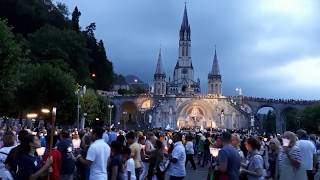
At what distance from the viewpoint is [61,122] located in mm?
49719

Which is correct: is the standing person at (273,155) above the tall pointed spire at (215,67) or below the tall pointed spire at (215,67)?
below

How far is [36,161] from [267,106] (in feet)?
370

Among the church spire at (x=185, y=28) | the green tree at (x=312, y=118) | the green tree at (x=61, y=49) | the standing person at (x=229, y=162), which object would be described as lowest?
the standing person at (x=229, y=162)

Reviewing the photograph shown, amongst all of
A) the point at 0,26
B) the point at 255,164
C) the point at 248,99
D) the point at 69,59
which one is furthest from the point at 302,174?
the point at 248,99

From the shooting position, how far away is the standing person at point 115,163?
957cm

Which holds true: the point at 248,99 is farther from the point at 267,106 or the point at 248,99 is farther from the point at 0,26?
the point at 0,26

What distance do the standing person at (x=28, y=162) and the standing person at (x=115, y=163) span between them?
1.64 m

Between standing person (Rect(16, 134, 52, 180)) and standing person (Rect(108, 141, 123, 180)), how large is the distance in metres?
1.64

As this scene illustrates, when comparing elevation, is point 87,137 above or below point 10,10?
below

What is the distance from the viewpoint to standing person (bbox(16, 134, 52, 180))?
311 inches

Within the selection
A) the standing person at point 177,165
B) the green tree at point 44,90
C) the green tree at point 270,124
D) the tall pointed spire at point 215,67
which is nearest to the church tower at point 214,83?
the tall pointed spire at point 215,67

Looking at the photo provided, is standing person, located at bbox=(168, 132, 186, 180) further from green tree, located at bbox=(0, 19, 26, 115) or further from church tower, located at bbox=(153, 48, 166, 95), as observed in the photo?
church tower, located at bbox=(153, 48, 166, 95)

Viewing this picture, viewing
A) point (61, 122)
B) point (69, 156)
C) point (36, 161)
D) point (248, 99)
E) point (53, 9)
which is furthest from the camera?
point (248, 99)

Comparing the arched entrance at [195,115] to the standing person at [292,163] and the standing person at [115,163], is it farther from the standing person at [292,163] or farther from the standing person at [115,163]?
the standing person at [115,163]
